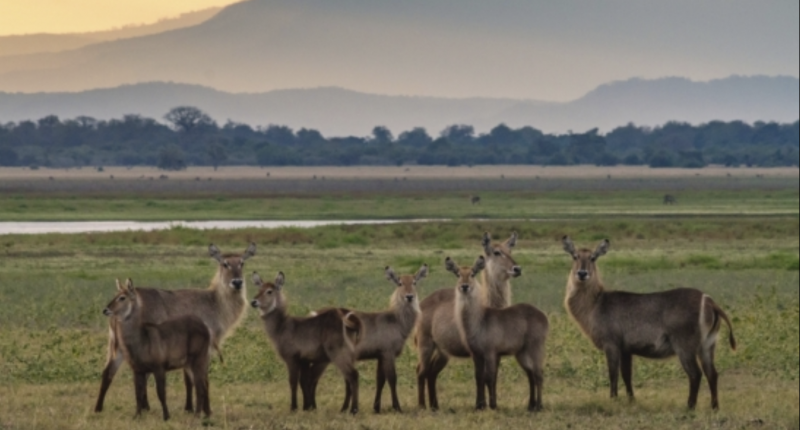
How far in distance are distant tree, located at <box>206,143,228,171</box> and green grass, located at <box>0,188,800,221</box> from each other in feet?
173

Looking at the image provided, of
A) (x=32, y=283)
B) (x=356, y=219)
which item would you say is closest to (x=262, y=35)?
(x=356, y=219)

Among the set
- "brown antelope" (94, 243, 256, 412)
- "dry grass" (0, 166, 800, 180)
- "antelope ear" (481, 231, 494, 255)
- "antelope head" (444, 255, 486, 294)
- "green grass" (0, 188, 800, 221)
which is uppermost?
"antelope ear" (481, 231, 494, 255)

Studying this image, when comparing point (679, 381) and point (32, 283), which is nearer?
point (679, 381)

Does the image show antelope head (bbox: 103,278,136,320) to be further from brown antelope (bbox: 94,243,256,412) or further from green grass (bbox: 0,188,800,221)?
green grass (bbox: 0,188,800,221)

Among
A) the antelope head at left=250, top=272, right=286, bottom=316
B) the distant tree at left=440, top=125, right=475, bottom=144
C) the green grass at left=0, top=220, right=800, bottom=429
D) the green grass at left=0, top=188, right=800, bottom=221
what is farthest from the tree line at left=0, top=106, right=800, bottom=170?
the antelope head at left=250, top=272, right=286, bottom=316

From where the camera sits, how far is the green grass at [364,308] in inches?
432

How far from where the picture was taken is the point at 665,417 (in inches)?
436

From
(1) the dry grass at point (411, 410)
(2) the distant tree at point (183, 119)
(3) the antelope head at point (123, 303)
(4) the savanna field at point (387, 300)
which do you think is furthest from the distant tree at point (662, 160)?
(3) the antelope head at point (123, 303)

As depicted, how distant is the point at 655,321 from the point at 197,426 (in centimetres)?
433

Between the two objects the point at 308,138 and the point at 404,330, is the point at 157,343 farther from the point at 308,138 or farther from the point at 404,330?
the point at 308,138

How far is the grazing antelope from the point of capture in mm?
11141

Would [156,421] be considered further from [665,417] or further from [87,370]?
[665,417]

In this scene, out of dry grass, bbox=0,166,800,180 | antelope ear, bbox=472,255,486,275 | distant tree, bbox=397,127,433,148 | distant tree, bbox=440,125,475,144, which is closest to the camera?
antelope ear, bbox=472,255,486,275

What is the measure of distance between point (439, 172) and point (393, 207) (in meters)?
64.9
